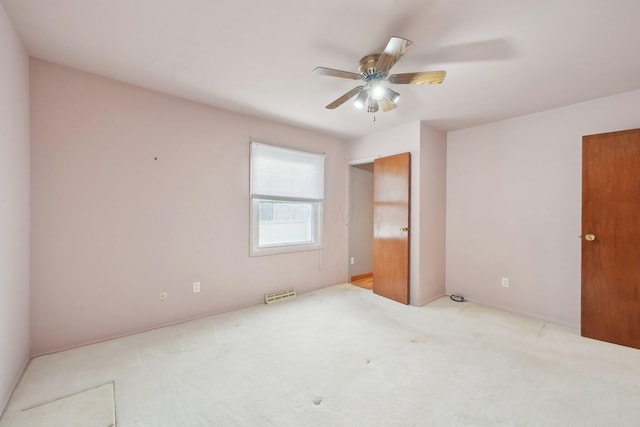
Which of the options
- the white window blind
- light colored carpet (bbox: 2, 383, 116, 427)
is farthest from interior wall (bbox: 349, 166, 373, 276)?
light colored carpet (bbox: 2, 383, 116, 427)

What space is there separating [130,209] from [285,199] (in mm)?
1818

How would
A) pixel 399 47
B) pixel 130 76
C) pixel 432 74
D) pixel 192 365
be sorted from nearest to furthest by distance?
1. pixel 399 47
2. pixel 432 74
3. pixel 192 365
4. pixel 130 76

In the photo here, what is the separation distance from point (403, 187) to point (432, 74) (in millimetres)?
1929

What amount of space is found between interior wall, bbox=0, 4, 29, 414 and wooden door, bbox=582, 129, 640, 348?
4.86 metres

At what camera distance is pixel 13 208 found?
1.86 meters

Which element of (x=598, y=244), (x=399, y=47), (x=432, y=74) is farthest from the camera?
(x=598, y=244)

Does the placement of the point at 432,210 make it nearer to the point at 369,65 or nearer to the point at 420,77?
the point at 420,77

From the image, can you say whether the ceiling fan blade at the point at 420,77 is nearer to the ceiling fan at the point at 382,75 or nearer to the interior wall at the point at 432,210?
the ceiling fan at the point at 382,75

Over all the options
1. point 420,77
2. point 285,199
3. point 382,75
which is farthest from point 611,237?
point 285,199

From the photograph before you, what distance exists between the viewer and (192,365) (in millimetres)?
2146

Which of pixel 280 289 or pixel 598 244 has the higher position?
pixel 598 244

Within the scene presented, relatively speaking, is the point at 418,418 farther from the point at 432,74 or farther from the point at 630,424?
the point at 432,74

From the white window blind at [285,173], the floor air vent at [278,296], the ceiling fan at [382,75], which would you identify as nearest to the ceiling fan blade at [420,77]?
the ceiling fan at [382,75]

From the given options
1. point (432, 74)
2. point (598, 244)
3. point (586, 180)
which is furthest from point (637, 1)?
point (598, 244)
